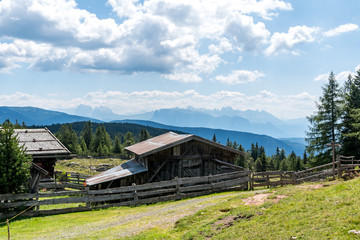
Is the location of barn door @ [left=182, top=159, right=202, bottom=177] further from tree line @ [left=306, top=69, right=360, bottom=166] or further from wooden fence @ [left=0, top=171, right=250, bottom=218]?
tree line @ [left=306, top=69, right=360, bottom=166]

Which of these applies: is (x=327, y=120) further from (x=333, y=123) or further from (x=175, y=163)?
(x=175, y=163)

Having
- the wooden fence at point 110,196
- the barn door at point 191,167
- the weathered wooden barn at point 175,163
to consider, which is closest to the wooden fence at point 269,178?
the wooden fence at point 110,196

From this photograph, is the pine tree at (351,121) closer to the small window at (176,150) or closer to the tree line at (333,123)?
the tree line at (333,123)

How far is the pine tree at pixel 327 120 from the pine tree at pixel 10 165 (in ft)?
119

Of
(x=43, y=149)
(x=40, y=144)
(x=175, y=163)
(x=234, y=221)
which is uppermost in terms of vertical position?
(x=40, y=144)

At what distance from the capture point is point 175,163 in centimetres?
2508

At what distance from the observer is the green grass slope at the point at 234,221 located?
8742mm

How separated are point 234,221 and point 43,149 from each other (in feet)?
68.6

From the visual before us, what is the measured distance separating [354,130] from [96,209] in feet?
116

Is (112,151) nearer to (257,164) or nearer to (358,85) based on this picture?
(257,164)

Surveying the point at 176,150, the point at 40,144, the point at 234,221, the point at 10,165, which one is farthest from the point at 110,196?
the point at 40,144

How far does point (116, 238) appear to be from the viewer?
451 inches

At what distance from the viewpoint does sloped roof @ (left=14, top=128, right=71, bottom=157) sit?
25.6m

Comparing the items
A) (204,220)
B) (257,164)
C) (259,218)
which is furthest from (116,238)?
(257,164)
